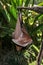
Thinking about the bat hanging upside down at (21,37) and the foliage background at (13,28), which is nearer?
the bat hanging upside down at (21,37)

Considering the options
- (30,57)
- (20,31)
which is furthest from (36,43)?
(20,31)

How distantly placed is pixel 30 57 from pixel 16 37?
114cm

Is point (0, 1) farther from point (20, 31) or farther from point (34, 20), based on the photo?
point (20, 31)

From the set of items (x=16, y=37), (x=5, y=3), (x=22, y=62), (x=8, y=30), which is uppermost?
(x=5, y=3)

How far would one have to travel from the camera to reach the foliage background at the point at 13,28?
277 cm

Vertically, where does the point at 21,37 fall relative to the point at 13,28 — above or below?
above

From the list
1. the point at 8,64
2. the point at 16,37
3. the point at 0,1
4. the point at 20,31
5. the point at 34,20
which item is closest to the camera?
the point at 20,31

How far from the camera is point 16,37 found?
1.82 m

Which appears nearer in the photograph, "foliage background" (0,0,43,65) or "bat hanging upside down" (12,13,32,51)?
"bat hanging upside down" (12,13,32,51)

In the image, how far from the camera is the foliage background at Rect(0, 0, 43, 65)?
2770 mm

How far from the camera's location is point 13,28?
9.78ft

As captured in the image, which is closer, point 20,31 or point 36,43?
point 20,31

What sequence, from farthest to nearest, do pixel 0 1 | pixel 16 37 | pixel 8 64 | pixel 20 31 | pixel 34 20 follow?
1. pixel 34 20
2. pixel 0 1
3. pixel 8 64
4. pixel 16 37
5. pixel 20 31

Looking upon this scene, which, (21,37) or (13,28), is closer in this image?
(21,37)
